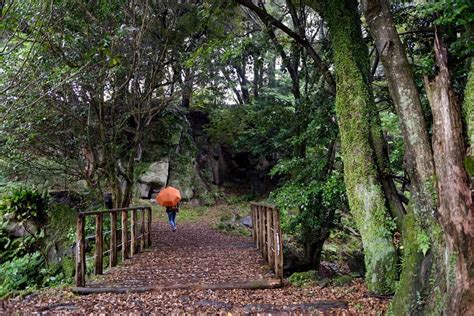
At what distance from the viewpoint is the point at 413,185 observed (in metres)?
4.00

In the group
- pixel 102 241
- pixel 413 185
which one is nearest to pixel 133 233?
pixel 102 241

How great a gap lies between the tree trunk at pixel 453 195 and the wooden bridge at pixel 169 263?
101 inches

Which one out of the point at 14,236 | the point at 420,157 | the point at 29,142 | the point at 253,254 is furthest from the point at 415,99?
the point at 14,236

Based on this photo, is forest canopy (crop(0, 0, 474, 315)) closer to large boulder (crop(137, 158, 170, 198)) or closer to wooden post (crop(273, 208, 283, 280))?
wooden post (crop(273, 208, 283, 280))

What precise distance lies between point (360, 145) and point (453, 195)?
188 cm

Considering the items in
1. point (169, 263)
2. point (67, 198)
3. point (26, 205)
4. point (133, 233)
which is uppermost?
point (67, 198)

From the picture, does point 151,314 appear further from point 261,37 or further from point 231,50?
point 261,37

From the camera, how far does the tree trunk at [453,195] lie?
2988 millimetres

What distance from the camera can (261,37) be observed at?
7.97m

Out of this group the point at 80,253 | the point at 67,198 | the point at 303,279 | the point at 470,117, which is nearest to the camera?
the point at 470,117

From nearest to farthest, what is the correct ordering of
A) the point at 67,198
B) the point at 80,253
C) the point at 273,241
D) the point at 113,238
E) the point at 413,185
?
1. the point at 413,185
2. the point at 80,253
3. the point at 273,241
4. the point at 113,238
5. the point at 67,198

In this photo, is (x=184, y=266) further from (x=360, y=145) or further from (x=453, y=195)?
(x=453, y=195)

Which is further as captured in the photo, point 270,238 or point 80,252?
point 270,238

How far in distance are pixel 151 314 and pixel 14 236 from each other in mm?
8183
